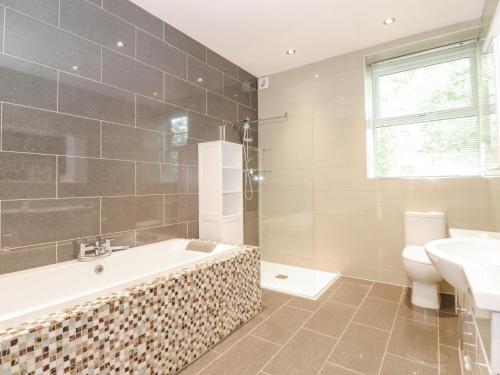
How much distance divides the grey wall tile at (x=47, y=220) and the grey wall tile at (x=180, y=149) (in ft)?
2.66

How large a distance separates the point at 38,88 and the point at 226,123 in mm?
1921

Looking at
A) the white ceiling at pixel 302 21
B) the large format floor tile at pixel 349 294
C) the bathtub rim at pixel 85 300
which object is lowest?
the large format floor tile at pixel 349 294

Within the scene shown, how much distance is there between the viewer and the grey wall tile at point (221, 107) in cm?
309

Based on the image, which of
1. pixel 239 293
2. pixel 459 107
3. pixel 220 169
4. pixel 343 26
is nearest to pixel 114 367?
pixel 239 293

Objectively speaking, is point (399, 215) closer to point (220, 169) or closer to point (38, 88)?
point (220, 169)

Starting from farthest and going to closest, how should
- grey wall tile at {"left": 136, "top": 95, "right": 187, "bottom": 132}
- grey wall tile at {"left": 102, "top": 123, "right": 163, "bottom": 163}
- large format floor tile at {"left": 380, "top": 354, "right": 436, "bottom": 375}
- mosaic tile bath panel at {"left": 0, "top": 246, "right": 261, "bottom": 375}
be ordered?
1. grey wall tile at {"left": 136, "top": 95, "right": 187, "bottom": 132}
2. grey wall tile at {"left": 102, "top": 123, "right": 163, "bottom": 163}
3. large format floor tile at {"left": 380, "top": 354, "right": 436, "bottom": 375}
4. mosaic tile bath panel at {"left": 0, "top": 246, "right": 261, "bottom": 375}

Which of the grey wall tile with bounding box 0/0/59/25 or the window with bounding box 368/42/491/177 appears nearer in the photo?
the grey wall tile with bounding box 0/0/59/25

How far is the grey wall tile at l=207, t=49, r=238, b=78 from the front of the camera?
3094 millimetres

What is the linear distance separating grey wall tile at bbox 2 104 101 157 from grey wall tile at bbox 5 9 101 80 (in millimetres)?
348

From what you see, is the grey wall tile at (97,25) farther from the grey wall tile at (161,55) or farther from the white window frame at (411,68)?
the white window frame at (411,68)

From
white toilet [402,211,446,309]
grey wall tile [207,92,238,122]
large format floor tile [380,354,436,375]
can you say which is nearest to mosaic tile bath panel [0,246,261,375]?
large format floor tile [380,354,436,375]

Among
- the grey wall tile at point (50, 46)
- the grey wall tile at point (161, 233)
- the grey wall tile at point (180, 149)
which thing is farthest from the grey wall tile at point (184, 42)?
the grey wall tile at point (161, 233)

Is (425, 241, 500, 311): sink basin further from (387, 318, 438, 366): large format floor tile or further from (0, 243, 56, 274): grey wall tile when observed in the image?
(0, 243, 56, 274): grey wall tile

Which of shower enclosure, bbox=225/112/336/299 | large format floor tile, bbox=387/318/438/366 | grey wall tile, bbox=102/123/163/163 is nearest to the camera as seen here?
large format floor tile, bbox=387/318/438/366
